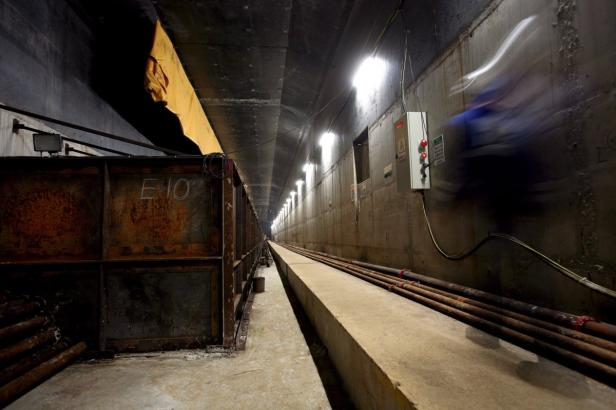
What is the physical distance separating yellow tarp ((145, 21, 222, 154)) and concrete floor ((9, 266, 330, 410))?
3.96 metres

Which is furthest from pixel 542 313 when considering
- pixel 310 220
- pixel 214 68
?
pixel 310 220

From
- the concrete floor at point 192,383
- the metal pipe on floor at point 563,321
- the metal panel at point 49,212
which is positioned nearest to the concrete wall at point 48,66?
the metal panel at point 49,212

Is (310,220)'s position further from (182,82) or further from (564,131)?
(564,131)

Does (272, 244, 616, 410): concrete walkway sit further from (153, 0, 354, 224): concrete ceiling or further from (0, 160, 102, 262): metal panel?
→ (153, 0, 354, 224): concrete ceiling

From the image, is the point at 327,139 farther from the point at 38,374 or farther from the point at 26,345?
the point at 38,374

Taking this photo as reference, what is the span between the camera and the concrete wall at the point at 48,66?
3.46 meters

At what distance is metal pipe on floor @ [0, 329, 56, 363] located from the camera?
7.70 feet

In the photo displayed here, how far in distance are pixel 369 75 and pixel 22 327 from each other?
6133 mm

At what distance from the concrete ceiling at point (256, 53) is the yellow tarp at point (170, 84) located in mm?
783

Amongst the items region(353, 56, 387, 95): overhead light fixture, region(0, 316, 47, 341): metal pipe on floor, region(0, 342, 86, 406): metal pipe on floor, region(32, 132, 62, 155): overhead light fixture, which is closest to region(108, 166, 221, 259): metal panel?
region(32, 132, 62, 155): overhead light fixture

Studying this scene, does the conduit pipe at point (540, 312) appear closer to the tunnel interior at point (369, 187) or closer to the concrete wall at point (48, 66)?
the tunnel interior at point (369, 187)

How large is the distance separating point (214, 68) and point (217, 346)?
6.76 m

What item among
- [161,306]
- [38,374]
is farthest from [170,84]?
[38,374]

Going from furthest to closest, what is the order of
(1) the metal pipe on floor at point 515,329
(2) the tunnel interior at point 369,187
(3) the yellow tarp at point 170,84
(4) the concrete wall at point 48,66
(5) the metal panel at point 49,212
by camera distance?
(3) the yellow tarp at point 170,84 → (4) the concrete wall at point 48,66 → (5) the metal panel at point 49,212 → (2) the tunnel interior at point 369,187 → (1) the metal pipe on floor at point 515,329
